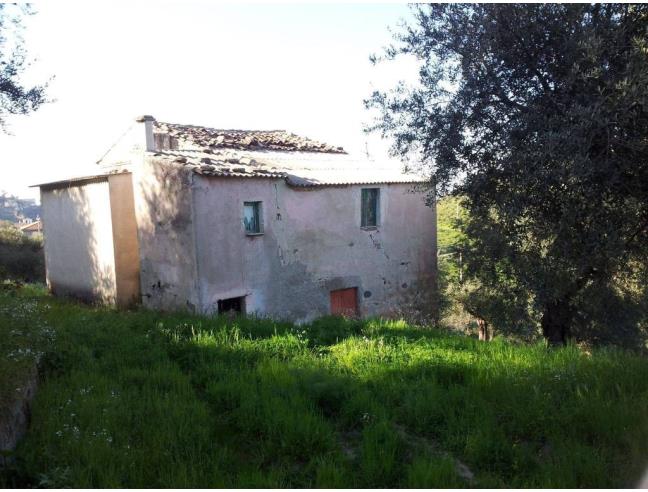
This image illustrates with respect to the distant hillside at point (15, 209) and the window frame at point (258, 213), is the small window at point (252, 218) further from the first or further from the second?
the distant hillside at point (15, 209)

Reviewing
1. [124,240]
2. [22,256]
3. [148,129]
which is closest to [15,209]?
[22,256]

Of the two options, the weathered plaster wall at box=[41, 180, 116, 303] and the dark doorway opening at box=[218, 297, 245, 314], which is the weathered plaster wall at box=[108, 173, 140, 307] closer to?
the weathered plaster wall at box=[41, 180, 116, 303]

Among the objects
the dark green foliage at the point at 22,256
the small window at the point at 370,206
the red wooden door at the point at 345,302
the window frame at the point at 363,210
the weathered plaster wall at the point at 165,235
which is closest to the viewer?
the weathered plaster wall at the point at 165,235

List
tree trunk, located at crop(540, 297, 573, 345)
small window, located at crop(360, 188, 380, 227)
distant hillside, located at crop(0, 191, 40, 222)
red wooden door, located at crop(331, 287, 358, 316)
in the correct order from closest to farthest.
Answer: tree trunk, located at crop(540, 297, 573, 345) → red wooden door, located at crop(331, 287, 358, 316) → small window, located at crop(360, 188, 380, 227) → distant hillside, located at crop(0, 191, 40, 222)

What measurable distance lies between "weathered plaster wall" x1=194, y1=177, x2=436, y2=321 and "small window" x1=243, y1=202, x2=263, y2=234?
0.50 feet

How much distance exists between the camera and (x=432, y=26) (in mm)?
8070

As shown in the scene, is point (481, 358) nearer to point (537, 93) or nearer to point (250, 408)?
point (250, 408)

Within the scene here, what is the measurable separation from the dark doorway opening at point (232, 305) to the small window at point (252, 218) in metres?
1.59

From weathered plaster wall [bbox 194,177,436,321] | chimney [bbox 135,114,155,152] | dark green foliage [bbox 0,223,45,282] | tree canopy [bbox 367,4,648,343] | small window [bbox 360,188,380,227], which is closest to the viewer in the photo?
tree canopy [bbox 367,4,648,343]

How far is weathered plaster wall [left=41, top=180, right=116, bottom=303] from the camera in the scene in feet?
42.2

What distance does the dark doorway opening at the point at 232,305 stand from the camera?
36.2 feet

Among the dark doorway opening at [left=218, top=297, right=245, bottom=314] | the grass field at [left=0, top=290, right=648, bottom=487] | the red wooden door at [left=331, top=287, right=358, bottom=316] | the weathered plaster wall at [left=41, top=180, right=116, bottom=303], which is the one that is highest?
the weathered plaster wall at [left=41, top=180, right=116, bottom=303]

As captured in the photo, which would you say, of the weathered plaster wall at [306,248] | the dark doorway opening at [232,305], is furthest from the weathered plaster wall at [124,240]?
the weathered plaster wall at [306,248]

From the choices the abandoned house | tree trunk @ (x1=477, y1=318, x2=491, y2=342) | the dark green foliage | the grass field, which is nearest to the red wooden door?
the abandoned house
